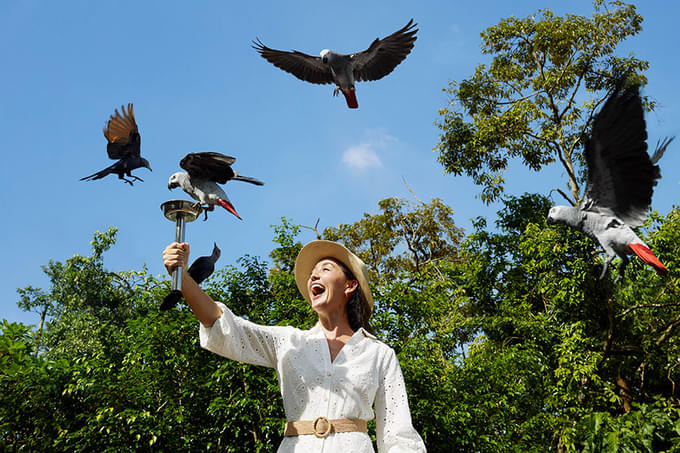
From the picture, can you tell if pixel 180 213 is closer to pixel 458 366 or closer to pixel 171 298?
pixel 171 298

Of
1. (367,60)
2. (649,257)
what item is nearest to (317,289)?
(649,257)

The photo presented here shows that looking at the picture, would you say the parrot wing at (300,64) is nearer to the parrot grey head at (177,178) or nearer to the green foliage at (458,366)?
the green foliage at (458,366)

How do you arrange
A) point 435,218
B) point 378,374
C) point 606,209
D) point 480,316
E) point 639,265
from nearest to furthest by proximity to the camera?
point 378,374, point 606,209, point 639,265, point 480,316, point 435,218

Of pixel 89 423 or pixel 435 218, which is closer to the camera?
pixel 89 423

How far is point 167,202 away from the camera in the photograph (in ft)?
8.34

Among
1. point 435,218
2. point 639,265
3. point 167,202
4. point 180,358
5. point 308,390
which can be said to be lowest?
point 308,390

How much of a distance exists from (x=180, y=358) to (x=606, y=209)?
5.28m

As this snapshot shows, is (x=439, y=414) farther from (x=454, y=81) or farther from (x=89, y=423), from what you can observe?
(x=454, y=81)

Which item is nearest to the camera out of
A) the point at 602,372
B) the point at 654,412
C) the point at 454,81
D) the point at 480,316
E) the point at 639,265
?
the point at 654,412

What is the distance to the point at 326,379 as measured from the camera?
8.75ft

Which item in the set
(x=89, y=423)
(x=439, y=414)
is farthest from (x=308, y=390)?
(x=89, y=423)

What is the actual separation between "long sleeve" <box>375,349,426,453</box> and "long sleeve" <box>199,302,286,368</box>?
515 mm

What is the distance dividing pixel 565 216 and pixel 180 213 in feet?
15.3

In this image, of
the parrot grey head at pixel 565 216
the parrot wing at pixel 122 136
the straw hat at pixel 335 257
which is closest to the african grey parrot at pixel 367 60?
the parrot grey head at pixel 565 216
